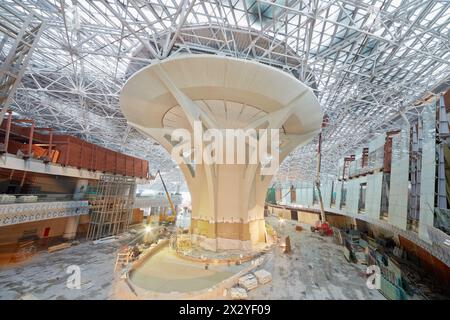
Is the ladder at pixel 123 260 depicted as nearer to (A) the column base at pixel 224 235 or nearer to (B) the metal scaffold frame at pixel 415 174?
(A) the column base at pixel 224 235

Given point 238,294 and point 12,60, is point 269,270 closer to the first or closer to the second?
point 238,294

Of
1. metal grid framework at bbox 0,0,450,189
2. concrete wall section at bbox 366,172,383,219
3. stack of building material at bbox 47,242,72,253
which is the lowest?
stack of building material at bbox 47,242,72,253

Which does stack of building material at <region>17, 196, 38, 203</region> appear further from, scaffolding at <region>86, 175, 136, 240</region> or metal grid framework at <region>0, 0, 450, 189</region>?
metal grid framework at <region>0, 0, 450, 189</region>

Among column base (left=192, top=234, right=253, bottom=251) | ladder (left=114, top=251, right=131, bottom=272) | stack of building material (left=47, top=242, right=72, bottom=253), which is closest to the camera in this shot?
ladder (left=114, top=251, right=131, bottom=272)

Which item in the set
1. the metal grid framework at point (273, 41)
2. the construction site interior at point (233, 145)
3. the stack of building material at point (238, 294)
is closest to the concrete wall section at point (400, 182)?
the construction site interior at point (233, 145)

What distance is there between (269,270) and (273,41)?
1648 centimetres

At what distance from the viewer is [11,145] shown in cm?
2197

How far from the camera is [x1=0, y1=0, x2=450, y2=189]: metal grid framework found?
11977 millimetres

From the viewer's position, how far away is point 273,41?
14.2m

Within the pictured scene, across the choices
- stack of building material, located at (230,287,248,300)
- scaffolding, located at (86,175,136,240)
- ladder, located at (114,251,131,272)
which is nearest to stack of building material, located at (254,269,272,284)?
stack of building material, located at (230,287,248,300)

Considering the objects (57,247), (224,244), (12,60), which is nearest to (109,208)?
(57,247)

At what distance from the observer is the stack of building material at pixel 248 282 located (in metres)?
10.5

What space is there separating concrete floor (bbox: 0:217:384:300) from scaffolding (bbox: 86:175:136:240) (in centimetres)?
540
